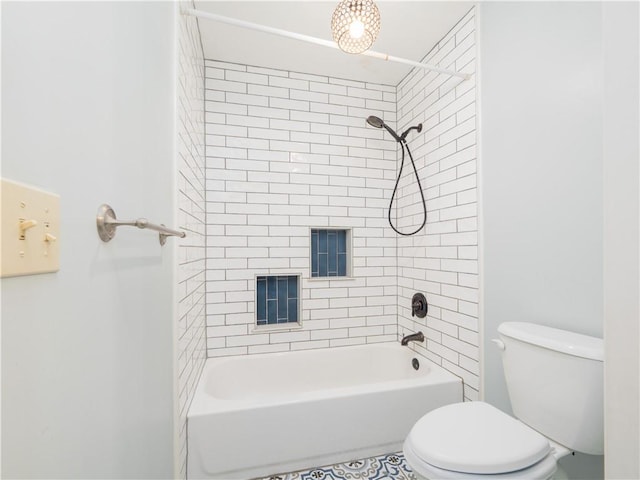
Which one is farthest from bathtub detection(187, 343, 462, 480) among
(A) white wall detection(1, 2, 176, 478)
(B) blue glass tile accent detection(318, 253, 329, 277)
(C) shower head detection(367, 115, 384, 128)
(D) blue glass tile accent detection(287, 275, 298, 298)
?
(C) shower head detection(367, 115, 384, 128)

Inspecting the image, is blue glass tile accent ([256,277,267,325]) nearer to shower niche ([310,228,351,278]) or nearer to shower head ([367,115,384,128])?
shower niche ([310,228,351,278])

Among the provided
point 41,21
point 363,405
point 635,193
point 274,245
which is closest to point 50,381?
point 41,21

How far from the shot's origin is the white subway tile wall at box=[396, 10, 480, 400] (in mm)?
1699

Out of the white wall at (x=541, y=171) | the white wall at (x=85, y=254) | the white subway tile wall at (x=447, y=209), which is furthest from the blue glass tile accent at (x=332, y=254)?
the white wall at (x=85, y=254)

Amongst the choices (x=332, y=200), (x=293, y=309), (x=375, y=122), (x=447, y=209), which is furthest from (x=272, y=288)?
(x=375, y=122)

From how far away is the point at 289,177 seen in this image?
7.34 feet

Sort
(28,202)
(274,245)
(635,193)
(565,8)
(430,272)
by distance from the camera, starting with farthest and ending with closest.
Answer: (274,245) → (430,272) → (565,8) → (635,193) → (28,202)

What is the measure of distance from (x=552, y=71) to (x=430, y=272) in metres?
1.28

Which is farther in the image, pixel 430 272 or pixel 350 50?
pixel 430 272

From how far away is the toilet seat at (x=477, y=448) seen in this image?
0.94 meters

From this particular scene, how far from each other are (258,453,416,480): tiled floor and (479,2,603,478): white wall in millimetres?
630

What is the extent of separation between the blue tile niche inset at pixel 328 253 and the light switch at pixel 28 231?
1.93m

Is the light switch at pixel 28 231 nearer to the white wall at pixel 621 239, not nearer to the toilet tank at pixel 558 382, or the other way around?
the white wall at pixel 621 239

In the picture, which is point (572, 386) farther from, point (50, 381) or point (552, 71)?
point (50, 381)
